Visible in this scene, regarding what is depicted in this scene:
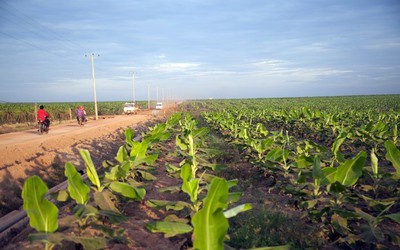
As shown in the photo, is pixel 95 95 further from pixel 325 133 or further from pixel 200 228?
pixel 200 228

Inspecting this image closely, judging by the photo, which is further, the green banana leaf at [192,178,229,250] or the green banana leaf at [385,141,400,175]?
the green banana leaf at [385,141,400,175]

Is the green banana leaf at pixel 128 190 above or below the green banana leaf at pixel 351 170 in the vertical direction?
below

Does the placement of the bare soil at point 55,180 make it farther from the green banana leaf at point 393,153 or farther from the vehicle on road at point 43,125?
the vehicle on road at point 43,125

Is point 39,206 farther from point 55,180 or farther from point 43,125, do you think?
point 43,125

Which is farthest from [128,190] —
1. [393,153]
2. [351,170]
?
[393,153]

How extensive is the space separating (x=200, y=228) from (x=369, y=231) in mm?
2104

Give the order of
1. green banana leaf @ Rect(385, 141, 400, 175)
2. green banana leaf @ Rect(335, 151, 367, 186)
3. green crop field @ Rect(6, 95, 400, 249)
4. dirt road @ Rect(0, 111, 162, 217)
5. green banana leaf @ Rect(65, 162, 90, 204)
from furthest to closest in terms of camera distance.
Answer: dirt road @ Rect(0, 111, 162, 217) → green banana leaf @ Rect(385, 141, 400, 175) → green banana leaf @ Rect(335, 151, 367, 186) → green banana leaf @ Rect(65, 162, 90, 204) → green crop field @ Rect(6, 95, 400, 249)

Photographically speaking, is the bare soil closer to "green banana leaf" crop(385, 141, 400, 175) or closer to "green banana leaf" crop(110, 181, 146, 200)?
"green banana leaf" crop(110, 181, 146, 200)

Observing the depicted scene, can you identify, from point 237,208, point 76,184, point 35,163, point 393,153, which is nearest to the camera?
point 237,208

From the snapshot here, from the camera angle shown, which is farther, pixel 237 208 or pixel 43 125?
pixel 43 125

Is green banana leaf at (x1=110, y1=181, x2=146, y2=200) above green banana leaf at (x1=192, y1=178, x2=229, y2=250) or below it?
below

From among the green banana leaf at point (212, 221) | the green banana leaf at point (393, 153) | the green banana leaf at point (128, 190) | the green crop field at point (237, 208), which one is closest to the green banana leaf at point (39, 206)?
the green crop field at point (237, 208)

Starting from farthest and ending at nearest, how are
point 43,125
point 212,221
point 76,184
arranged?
point 43,125 → point 76,184 → point 212,221

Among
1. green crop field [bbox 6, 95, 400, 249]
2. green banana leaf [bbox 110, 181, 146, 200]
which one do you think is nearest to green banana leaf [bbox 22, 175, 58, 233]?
green crop field [bbox 6, 95, 400, 249]
